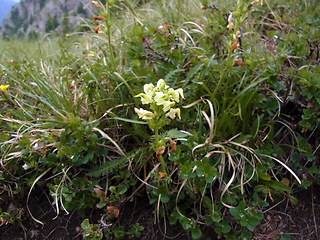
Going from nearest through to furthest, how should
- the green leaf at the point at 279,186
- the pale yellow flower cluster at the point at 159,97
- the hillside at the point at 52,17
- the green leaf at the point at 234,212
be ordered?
the pale yellow flower cluster at the point at 159,97
the green leaf at the point at 234,212
the green leaf at the point at 279,186
the hillside at the point at 52,17

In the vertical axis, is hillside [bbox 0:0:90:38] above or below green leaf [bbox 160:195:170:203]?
above

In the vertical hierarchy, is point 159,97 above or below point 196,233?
above

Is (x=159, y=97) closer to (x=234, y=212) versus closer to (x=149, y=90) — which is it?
(x=149, y=90)

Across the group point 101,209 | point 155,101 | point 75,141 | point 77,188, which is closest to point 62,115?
point 75,141

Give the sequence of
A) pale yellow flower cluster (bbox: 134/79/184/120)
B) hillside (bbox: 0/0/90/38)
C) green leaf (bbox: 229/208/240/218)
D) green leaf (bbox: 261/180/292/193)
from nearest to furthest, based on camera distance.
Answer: pale yellow flower cluster (bbox: 134/79/184/120), green leaf (bbox: 229/208/240/218), green leaf (bbox: 261/180/292/193), hillside (bbox: 0/0/90/38)

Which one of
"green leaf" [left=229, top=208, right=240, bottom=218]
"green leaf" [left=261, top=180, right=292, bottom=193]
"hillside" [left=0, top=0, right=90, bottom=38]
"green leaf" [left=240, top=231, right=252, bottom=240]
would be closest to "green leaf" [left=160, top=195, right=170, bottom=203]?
"green leaf" [left=229, top=208, right=240, bottom=218]

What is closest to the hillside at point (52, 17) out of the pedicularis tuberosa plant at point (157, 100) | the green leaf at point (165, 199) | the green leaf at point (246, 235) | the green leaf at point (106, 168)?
the green leaf at point (106, 168)

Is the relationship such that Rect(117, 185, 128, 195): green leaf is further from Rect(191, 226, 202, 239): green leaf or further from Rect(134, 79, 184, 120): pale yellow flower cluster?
Rect(134, 79, 184, 120): pale yellow flower cluster

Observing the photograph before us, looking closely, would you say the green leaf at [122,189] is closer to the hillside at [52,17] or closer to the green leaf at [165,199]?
the green leaf at [165,199]

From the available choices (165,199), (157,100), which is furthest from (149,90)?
(165,199)

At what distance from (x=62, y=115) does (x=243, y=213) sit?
114 centimetres

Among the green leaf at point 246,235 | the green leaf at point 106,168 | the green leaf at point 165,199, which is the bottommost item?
the green leaf at point 246,235

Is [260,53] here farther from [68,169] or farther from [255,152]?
[68,169]

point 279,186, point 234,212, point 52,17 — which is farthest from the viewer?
point 52,17
